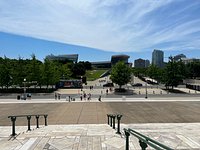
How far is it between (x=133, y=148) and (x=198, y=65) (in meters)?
123

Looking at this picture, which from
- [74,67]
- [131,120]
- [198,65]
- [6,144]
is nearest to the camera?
[6,144]

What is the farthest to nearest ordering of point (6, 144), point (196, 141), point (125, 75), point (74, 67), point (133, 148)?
point (74, 67)
point (125, 75)
point (196, 141)
point (6, 144)
point (133, 148)

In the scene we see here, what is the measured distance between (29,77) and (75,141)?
5903 cm

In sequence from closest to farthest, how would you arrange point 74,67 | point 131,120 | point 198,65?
point 131,120 < point 198,65 < point 74,67

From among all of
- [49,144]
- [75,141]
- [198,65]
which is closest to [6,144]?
[49,144]

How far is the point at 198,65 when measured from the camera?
125562mm

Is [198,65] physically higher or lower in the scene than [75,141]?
higher

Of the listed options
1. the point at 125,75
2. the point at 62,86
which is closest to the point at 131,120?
the point at 125,75

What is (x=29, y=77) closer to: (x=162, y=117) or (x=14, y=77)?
(x=14, y=77)

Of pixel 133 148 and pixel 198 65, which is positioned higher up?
pixel 198 65

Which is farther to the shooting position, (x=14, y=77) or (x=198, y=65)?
(x=198, y=65)

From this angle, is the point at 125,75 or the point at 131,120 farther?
the point at 125,75

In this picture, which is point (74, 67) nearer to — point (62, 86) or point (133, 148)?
point (62, 86)

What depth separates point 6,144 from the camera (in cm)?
1145
